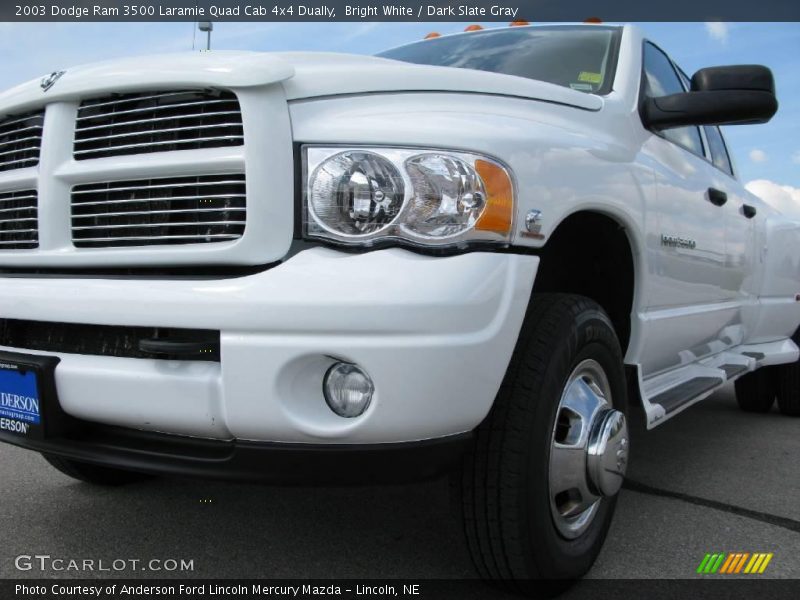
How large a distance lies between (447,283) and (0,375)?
3.96 feet

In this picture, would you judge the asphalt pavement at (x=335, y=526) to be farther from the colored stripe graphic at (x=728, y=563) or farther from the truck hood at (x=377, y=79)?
the truck hood at (x=377, y=79)

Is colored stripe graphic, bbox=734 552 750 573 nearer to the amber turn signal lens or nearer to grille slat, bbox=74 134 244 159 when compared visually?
the amber turn signal lens

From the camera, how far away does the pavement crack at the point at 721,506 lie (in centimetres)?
276

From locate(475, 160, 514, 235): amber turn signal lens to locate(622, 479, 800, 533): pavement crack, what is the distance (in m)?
1.74

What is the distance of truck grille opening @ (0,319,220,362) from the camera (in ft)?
5.67

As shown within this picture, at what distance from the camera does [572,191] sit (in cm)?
205

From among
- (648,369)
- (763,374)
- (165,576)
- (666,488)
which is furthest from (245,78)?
(763,374)

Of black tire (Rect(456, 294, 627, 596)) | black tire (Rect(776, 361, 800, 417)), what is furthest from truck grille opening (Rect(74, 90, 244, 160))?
black tire (Rect(776, 361, 800, 417))

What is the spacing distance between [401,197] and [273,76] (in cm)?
41

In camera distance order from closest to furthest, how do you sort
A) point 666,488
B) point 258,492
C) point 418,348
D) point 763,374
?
point 418,348 < point 258,492 < point 666,488 < point 763,374

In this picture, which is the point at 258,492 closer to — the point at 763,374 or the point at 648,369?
the point at 648,369

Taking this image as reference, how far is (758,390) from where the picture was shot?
5125mm

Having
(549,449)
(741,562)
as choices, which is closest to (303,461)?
(549,449)

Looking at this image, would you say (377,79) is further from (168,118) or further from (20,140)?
(20,140)
